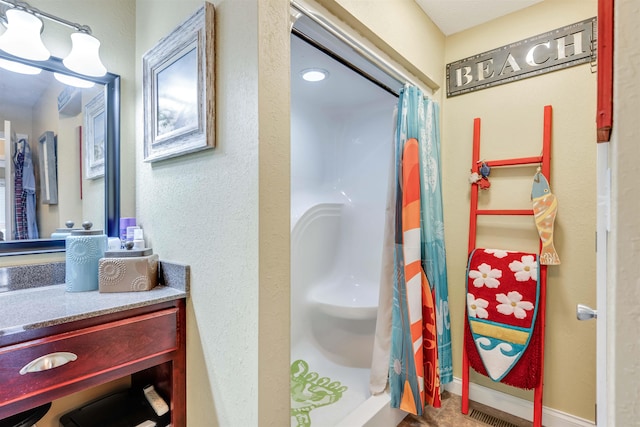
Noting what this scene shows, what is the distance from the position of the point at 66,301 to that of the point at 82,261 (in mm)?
178

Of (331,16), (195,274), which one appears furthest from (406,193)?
(195,274)

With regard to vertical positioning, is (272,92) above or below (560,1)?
below

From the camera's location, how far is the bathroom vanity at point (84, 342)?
0.77 m

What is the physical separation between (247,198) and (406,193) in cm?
91

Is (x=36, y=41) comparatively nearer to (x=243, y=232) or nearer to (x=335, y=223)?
(x=243, y=232)

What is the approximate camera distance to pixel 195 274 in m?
1.07

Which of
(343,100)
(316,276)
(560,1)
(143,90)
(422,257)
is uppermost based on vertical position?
(560,1)

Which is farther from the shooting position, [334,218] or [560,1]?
[334,218]

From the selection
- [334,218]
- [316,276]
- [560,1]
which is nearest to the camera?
[560,1]

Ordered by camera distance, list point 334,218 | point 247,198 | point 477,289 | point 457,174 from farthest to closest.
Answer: point 334,218 → point 457,174 → point 477,289 → point 247,198

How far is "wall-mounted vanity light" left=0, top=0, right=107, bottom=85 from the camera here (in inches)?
40.8

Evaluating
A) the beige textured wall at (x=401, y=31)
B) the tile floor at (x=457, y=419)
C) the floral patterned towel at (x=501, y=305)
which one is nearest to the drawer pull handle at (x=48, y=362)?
the beige textured wall at (x=401, y=31)

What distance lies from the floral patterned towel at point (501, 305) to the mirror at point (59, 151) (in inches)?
73.6

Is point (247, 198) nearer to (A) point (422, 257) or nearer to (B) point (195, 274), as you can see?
(B) point (195, 274)
